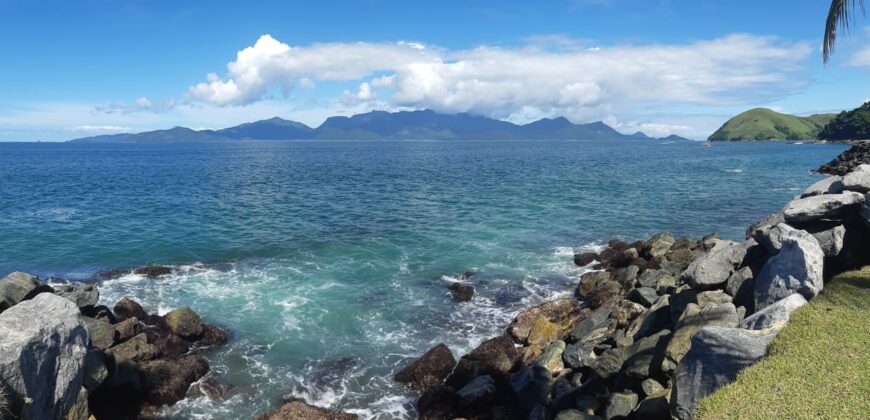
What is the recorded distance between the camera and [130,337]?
83.6ft

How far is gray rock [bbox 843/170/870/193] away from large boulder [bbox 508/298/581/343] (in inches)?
539

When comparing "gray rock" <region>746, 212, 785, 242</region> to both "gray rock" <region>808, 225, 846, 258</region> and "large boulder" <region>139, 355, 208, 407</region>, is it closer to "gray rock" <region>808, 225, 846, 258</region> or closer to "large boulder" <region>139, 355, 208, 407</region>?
"gray rock" <region>808, 225, 846, 258</region>

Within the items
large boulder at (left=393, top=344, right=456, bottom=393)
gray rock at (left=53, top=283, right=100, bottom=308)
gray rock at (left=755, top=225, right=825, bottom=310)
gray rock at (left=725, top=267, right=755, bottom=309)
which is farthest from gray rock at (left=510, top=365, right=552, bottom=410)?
gray rock at (left=53, top=283, right=100, bottom=308)

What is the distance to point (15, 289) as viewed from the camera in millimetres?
24484

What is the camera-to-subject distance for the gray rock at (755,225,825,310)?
15688mm

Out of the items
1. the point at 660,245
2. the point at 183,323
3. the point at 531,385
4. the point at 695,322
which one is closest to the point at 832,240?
the point at 695,322

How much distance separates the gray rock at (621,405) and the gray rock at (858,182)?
11.9 metres

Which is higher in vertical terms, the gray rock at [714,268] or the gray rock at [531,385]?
the gray rock at [714,268]

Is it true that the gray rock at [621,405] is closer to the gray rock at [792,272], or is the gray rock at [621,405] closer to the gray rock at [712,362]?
the gray rock at [712,362]

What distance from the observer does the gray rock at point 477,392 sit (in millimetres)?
20109

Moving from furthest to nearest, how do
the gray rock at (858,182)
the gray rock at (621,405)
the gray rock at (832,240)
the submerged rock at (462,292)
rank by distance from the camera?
the submerged rock at (462,292), the gray rock at (858,182), the gray rock at (832,240), the gray rock at (621,405)

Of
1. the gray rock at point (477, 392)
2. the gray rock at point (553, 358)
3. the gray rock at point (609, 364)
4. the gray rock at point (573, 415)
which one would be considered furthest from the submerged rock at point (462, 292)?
the gray rock at point (573, 415)

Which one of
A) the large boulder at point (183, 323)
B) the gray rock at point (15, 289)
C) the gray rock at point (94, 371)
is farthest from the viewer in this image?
the large boulder at point (183, 323)

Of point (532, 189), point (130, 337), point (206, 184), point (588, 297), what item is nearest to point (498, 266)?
point (588, 297)
